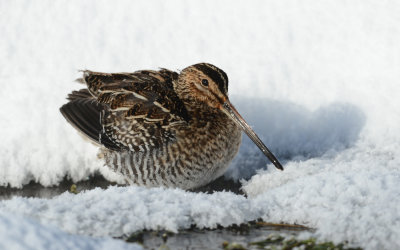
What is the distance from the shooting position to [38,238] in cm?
289

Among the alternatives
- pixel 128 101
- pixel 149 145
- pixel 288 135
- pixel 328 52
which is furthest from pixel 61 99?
pixel 328 52

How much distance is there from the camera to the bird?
195 inches

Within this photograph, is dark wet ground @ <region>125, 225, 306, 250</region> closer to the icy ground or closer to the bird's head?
the icy ground

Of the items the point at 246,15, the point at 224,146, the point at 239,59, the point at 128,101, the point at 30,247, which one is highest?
the point at 246,15

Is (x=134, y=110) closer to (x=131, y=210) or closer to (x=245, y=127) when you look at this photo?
(x=245, y=127)

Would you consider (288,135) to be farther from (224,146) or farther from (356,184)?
(356,184)

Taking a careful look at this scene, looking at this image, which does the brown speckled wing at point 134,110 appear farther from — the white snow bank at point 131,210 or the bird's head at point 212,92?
the white snow bank at point 131,210

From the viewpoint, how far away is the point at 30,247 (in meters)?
2.82

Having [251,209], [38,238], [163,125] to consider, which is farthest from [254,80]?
[38,238]

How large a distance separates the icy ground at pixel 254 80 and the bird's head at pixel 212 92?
14.4 inches

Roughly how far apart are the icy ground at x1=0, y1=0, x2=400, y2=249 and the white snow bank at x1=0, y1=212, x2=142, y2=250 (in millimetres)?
576

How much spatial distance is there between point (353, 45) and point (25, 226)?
4.41 meters

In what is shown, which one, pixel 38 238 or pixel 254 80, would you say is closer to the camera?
pixel 38 238

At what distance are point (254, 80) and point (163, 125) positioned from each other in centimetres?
152
